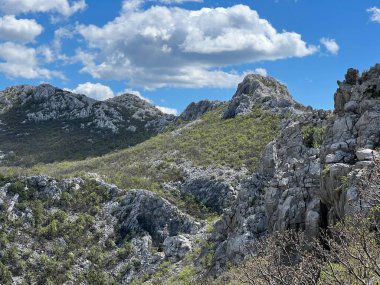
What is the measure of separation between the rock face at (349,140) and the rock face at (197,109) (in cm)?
8576

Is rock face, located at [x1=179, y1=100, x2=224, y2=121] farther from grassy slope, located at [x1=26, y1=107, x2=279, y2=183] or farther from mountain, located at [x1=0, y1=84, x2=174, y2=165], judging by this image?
grassy slope, located at [x1=26, y1=107, x2=279, y2=183]

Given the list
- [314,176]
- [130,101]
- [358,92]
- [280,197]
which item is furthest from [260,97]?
[130,101]

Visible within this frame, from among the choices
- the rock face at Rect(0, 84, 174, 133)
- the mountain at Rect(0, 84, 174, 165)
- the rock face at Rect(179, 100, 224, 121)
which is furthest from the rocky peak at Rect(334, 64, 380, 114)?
the rock face at Rect(0, 84, 174, 133)

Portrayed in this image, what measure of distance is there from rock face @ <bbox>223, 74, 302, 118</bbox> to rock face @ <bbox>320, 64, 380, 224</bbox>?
45.7 meters

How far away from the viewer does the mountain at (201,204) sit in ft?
92.7

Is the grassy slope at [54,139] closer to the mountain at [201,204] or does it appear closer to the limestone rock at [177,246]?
the mountain at [201,204]

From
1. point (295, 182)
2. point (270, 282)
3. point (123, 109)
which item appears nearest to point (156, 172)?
point (295, 182)

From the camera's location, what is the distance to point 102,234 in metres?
50.4

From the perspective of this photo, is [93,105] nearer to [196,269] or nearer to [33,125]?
[33,125]

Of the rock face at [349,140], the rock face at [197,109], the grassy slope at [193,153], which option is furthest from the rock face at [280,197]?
the rock face at [197,109]

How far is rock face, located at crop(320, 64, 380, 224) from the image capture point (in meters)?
25.0

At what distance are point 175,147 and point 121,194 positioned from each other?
2415 centimetres

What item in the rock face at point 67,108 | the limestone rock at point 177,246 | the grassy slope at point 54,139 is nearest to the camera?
the limestone rock at point 177,246

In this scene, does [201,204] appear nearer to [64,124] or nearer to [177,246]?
[177,246]
